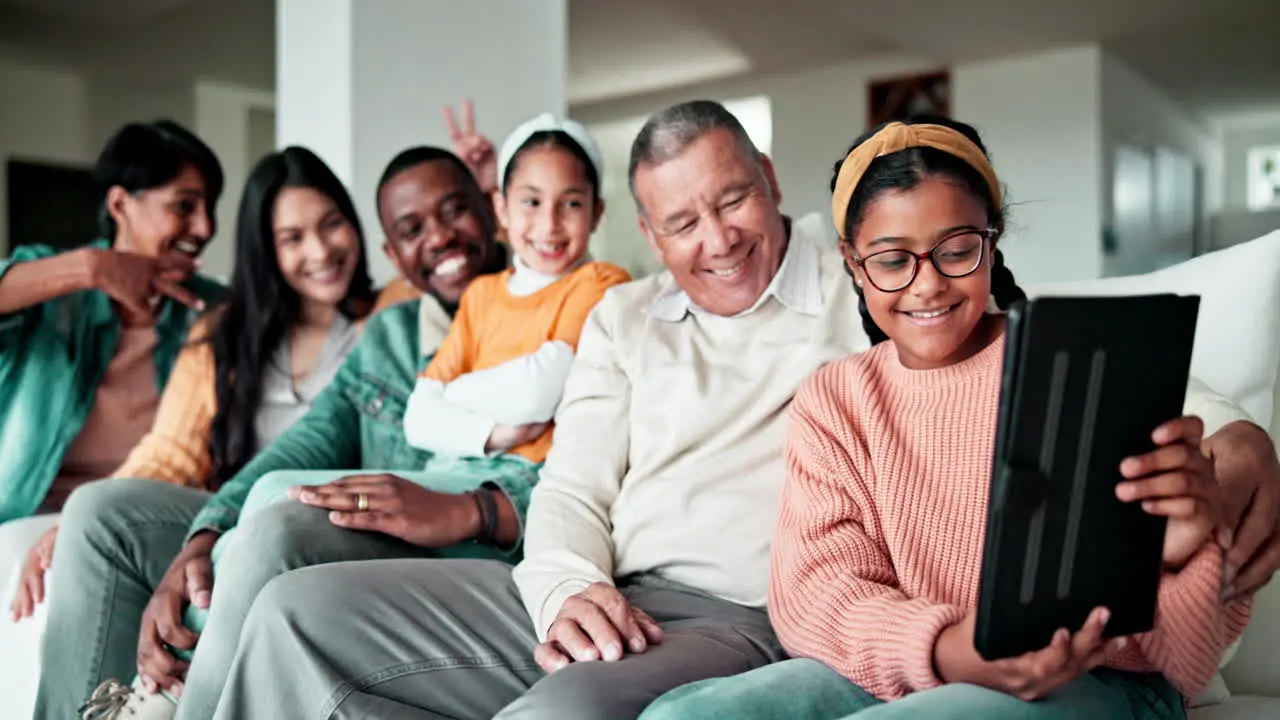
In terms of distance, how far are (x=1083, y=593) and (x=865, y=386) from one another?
40 centimetres

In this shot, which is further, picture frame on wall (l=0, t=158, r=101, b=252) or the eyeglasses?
picture frame on wall (l=0, t=158, r=101, b=252)

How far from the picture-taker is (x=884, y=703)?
40.9 inches

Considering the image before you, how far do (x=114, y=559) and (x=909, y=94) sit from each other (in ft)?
24.1

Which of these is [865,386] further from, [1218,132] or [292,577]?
[1218,132]

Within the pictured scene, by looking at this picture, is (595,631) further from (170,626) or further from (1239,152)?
(1239,152)

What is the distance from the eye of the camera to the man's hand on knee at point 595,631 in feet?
4.07

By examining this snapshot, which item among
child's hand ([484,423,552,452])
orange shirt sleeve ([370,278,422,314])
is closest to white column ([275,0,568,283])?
orange shirt sleeve ([370,278,422,314])

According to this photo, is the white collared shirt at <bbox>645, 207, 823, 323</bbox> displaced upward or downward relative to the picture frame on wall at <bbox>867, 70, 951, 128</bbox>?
downward

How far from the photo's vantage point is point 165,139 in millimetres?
2576

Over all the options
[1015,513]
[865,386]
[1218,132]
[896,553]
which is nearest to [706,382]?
[865,386]

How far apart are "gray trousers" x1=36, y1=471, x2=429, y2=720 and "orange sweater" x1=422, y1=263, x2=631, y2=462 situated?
1.12 feet

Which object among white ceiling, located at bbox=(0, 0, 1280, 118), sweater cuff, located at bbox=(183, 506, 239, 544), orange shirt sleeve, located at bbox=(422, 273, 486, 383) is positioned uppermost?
white ceiling, located at bbox=(0, 0, 1280, 118)

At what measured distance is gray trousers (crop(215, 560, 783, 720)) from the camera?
1.30 metres

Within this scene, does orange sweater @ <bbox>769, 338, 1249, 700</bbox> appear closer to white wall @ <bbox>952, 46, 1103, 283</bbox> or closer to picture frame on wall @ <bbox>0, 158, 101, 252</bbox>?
white wall @ <bbox>952, 46, 1103, 283</bbox>
